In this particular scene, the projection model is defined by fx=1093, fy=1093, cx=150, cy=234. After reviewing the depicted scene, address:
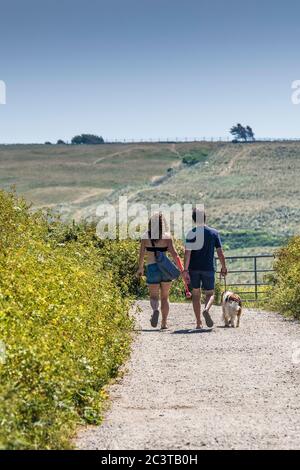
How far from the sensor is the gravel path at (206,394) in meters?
8.39

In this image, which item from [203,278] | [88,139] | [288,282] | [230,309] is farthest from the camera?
[88,139]

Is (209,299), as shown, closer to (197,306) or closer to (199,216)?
(197,306)

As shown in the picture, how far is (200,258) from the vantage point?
16.6m

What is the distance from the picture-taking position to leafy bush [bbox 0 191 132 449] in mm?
8039

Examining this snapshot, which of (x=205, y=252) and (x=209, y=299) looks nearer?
(x=205, y=252)

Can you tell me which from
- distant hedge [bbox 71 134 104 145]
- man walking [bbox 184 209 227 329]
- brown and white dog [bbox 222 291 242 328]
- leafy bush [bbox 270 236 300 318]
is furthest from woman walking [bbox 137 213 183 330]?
distant hedge [bbox 71 134 104 145]

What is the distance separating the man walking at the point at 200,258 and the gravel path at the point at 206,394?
0.47m

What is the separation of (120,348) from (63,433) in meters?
4.44

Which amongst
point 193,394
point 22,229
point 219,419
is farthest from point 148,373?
point 22,229

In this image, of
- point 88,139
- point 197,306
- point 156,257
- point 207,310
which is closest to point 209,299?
point 207,310

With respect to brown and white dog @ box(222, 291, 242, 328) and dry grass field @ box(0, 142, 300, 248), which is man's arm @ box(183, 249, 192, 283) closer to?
brown and white dog @ box(222, 291, 242, 328)

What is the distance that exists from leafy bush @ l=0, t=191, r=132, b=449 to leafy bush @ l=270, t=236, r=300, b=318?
4467 mm

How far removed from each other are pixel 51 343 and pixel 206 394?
1.80 m
